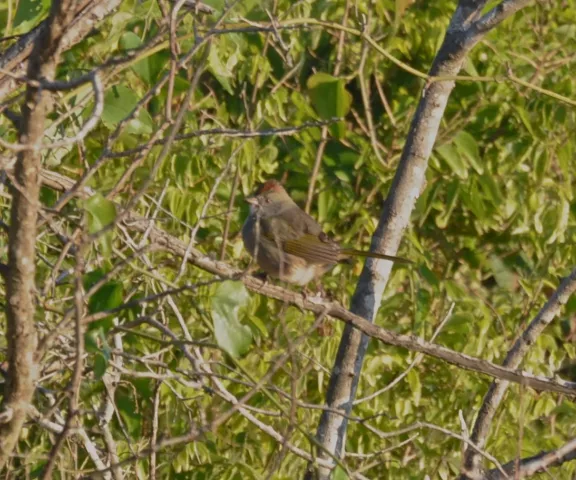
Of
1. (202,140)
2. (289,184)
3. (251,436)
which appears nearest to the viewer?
(202,140)

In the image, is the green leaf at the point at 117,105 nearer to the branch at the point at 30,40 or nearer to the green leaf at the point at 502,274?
the branch at the point at 30,40

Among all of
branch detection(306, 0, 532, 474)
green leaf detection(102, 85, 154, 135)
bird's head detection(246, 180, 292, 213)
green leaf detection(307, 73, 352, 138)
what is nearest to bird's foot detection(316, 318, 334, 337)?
bird's head detection(246, 180, 292, 213)

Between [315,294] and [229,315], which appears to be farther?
[315,294]

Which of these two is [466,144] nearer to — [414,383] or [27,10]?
[414,383]

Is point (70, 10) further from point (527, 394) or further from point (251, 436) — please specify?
point (527, 394)

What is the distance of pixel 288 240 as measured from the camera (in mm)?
5316

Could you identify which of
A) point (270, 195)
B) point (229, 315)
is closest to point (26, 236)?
point (229, 315)

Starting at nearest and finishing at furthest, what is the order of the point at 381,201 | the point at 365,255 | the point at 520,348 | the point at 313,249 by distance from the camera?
the point at 520,348
the point at 365,255
the point at 313,249
the point at 381,201

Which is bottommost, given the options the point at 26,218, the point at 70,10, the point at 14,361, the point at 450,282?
the point at 450,282

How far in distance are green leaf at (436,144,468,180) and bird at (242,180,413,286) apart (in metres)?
0.63

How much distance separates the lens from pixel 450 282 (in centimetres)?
566

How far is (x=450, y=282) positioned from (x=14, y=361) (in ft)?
12.3

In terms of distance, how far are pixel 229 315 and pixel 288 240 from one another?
10.1 ft

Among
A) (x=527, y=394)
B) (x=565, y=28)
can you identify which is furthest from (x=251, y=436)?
(x=565, y=28)
